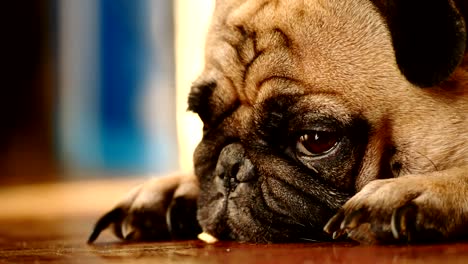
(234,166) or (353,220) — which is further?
(234,166)

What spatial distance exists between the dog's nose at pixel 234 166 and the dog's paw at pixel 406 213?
15.5 inches

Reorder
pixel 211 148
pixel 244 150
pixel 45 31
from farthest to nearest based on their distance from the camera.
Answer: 1. pixel 45 31
2. pixel 211 148
3. pixel 244 150

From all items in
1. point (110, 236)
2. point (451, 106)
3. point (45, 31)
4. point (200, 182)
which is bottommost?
point (110, 236)

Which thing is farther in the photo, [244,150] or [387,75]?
[244,150]

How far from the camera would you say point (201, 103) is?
229 cm

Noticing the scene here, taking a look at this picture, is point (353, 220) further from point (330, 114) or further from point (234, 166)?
point (234, 166)

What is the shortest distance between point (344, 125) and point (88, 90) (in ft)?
19.1

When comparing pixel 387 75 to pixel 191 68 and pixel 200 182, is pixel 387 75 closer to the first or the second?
pixel 200 182

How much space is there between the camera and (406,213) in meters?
1.66

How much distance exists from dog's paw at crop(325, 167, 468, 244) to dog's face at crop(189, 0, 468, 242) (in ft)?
0.56

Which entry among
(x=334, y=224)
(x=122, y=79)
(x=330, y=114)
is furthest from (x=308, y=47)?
(x=122, y=79)

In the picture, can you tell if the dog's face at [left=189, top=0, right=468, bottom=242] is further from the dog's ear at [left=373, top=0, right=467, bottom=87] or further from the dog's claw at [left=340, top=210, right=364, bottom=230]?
the dog's claw at [left=340, top=210, right=364, bottom=230]

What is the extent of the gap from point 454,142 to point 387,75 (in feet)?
0.65

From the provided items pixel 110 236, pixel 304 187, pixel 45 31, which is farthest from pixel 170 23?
pixel 304 187
